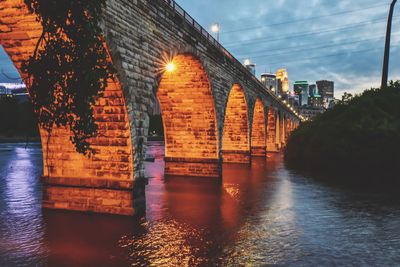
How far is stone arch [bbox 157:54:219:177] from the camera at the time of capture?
20.9 meters

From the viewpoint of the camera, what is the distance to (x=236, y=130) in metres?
31.1

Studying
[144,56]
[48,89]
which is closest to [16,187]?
[144,56]

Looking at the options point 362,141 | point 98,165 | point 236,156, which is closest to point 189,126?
point 98,165

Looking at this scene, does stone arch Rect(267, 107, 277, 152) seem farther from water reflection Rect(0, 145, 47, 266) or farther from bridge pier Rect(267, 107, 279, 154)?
water reflection Rect(0, 145, 47, 266)

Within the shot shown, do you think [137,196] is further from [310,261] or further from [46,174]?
[310,261]

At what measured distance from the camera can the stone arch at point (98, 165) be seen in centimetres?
1161

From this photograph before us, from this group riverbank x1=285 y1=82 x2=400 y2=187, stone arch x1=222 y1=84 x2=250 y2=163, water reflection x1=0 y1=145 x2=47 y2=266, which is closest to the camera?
water reflection x1=0 y1=145 x2=47 y2=266

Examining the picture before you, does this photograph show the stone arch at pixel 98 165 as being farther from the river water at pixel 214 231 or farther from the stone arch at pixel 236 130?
the stone arch at pixel 236 130

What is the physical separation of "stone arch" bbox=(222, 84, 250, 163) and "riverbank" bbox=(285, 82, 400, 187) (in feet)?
17.1

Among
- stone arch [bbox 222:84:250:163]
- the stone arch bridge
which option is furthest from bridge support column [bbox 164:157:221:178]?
stone arch [bbox 222:84:250:163]

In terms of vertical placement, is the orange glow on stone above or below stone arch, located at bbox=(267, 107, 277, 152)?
above

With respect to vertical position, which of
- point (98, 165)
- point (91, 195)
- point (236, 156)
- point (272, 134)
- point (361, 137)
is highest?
point (272, 134)

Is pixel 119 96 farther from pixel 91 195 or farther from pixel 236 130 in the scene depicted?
pixel 236 130

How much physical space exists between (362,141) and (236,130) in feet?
35.6
